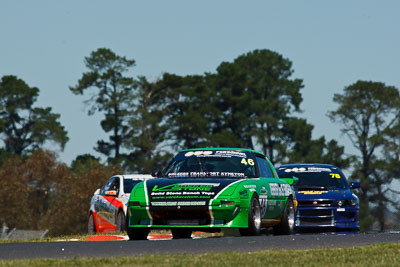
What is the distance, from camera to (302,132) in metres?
78.2

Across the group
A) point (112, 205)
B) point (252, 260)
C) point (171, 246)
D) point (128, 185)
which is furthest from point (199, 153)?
point (128, 185)

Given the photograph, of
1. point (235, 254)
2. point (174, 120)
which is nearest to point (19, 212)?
point (174, 120)

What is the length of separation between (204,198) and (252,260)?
4481mm

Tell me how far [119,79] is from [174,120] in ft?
18.6

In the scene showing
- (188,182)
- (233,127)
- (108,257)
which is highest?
(233,127)

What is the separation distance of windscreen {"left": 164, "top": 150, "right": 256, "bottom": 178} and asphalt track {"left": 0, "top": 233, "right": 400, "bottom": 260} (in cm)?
215

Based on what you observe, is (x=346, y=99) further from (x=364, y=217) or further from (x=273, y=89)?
(x=364, y=217)

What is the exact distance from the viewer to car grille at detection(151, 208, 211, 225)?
15281 millimetres

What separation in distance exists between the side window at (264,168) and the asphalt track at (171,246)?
A: 2.59 meters

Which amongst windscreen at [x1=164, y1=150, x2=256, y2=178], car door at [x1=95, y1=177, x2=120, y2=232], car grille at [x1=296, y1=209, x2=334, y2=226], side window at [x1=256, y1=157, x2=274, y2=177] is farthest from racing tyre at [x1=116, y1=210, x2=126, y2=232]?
windscreen at [x1=164, y1=150, x2=256, y2=178]

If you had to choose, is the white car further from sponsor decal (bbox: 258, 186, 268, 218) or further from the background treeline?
the background treeline

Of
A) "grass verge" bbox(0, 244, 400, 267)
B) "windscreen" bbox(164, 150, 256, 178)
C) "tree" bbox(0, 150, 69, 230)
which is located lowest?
"grass verge" bbox(0, 244, 400, 267)

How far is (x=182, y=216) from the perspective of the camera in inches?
605

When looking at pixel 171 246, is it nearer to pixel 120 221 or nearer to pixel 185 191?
pixel 185 191
